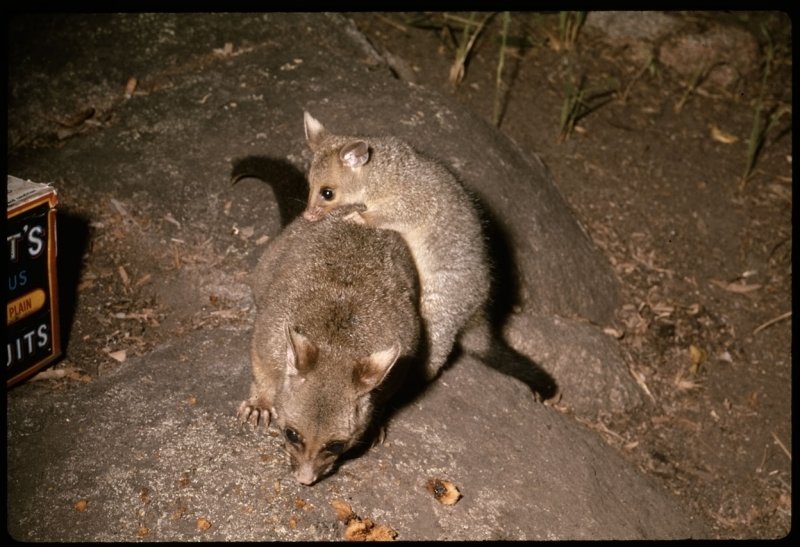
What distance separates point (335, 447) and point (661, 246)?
184 inches

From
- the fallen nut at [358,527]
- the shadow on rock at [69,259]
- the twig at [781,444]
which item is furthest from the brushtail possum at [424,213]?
the twig at [781,444]

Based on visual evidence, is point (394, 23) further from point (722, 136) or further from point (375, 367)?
point (375, 367)

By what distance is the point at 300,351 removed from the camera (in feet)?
10.1

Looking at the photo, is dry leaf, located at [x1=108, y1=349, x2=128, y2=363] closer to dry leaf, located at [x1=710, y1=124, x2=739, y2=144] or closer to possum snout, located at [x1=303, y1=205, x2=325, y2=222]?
possum snout, located at [x1=303, y1=205, x2=325, y2=222]

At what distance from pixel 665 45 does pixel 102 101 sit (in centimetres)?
654

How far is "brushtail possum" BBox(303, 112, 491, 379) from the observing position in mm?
4219

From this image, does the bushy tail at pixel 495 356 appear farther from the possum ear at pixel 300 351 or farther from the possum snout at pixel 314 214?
the possum ear at pixel 300 351

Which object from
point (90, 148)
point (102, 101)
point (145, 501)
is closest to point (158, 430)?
point (145, 501)

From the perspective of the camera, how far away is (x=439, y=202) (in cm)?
430

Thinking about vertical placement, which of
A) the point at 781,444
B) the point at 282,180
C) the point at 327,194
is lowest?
the point at 781,444

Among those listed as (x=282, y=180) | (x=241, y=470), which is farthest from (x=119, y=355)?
(x=241, y=470)

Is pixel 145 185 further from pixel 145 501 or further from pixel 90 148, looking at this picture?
pixel 145 501

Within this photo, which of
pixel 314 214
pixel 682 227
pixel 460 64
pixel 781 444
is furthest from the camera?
pixel 460 64

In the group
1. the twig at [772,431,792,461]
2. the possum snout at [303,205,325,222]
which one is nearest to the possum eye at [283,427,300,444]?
the possum snout at [303,205,325,222]
